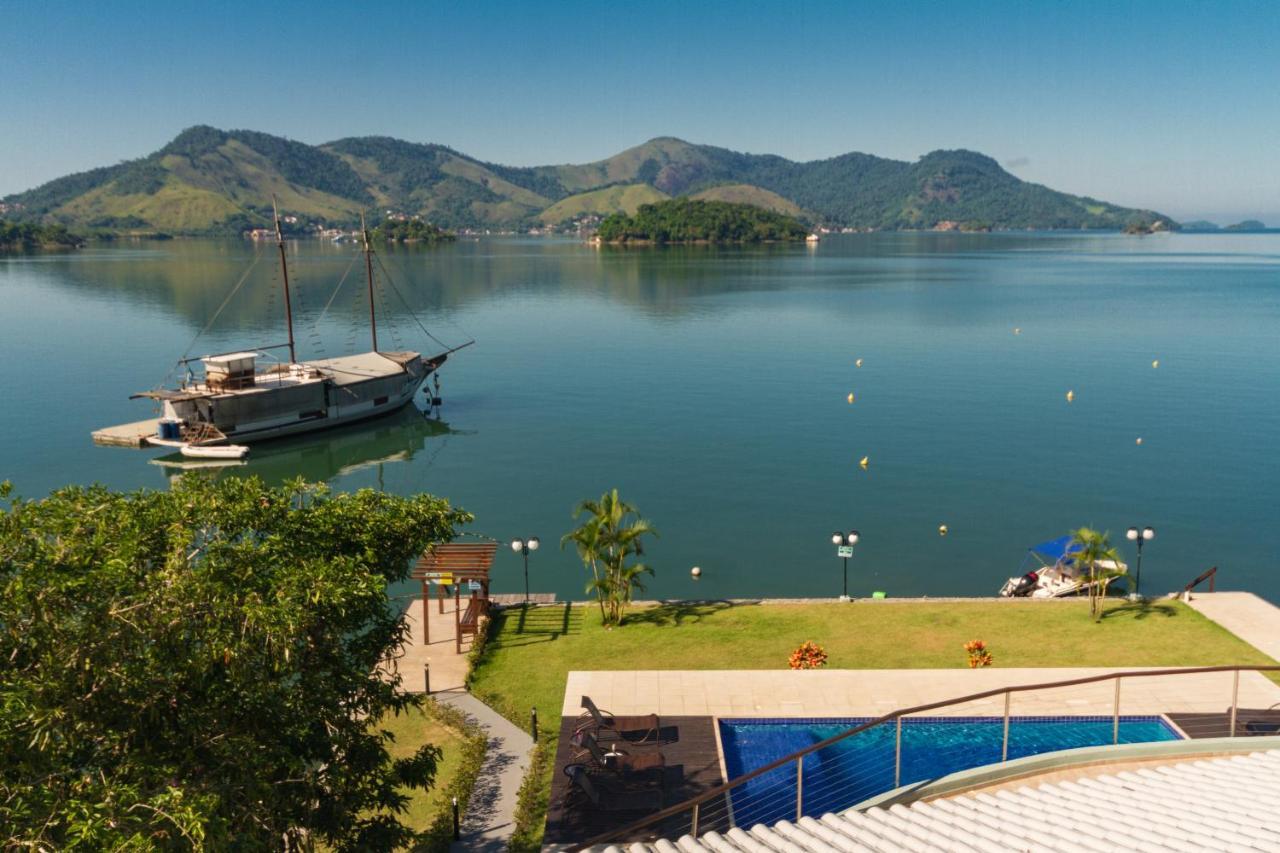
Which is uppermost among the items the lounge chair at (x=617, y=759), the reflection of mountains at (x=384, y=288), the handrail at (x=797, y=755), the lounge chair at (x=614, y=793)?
the reflection of mountains at (x=384, y=288)

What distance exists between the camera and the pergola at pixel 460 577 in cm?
2405

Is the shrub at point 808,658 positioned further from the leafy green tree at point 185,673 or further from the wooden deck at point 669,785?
the leafy green tree at point 185,673

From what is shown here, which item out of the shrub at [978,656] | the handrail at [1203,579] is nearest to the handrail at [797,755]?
the shrub at [978,656]

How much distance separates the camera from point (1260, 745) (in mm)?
14008

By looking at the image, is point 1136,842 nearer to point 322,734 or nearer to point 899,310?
point 322,734

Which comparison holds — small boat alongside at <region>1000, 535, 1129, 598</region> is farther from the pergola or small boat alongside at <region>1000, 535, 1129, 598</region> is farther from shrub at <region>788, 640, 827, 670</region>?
the pergola

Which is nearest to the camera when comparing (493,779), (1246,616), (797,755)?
(797,755)

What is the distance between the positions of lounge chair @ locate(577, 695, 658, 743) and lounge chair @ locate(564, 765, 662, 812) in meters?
1.44

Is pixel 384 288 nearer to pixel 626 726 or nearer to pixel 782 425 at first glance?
pixel 782 425

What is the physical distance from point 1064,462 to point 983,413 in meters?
11.0

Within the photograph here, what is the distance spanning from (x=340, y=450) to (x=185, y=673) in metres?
49.5

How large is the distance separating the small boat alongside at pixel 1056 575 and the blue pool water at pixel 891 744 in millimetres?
10932

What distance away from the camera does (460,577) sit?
24.3m

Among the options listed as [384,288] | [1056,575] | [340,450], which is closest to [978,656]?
[1056,575]
